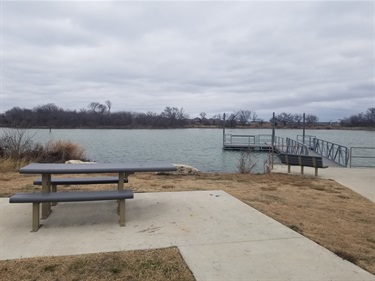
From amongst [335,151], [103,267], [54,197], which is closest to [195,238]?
[103,267]

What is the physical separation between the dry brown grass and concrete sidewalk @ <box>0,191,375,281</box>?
10.7 inches

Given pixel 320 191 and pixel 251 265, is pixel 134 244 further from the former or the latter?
pixel 320 191

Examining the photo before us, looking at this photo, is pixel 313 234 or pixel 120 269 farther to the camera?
pixel 313 234

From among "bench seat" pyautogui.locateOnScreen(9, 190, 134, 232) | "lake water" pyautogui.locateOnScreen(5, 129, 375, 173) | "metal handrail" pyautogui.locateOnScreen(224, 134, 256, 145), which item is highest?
Result: "bench seat" pyautogui.locateOnScreen(9, 190, 134, 232)

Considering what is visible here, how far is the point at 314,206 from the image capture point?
609 centimetres

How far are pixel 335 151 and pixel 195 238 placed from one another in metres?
16.4

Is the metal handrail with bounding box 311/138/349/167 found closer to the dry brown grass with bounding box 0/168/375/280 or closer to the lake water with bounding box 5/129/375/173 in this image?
the lake water with bounding box 5/129/375/173

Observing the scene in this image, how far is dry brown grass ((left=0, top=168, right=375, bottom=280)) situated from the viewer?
4.06 metres

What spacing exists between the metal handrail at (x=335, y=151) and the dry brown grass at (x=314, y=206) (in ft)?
20.1

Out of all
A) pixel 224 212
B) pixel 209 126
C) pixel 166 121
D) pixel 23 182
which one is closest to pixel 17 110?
pixel 166 121

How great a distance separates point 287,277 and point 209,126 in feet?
303

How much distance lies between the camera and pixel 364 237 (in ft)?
14.4

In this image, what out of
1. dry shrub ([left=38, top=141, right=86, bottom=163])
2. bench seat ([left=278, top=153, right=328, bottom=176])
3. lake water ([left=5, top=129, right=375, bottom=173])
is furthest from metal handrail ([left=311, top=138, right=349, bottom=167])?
dry shrub ([left=38, top=141, right=86, bottom=163])

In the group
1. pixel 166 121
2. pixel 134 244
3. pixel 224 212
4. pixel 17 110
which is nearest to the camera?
pixel 134 244
